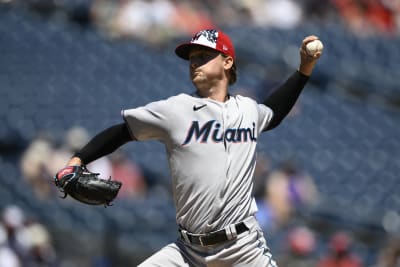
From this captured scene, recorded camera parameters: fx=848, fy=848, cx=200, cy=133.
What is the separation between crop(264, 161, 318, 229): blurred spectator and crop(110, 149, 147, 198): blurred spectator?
1480 mm

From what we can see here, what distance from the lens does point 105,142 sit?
3543mm

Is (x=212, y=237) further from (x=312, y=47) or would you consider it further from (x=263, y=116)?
(x=312, y=47)

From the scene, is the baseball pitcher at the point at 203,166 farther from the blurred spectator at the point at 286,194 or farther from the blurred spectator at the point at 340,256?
the blurred spectator at the point at 286,194

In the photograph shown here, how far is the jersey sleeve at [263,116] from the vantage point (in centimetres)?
378

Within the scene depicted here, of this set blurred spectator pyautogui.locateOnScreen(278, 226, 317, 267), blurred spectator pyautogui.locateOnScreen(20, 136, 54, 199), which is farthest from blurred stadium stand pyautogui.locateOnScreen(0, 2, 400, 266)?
blurred spectator pyautogui.locateOnScreen(278, 226, 317, 267)

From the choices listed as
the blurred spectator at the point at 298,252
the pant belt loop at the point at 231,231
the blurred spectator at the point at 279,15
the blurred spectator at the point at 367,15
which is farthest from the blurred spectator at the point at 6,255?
the blurred spectator at the point at 367,15

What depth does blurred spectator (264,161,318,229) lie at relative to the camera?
796 centimetres

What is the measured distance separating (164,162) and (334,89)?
2.54 m

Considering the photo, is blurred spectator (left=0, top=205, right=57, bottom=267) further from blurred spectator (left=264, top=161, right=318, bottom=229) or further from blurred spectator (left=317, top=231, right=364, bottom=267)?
blurred spectator (left=317, top=231, right=364, bottom=267)

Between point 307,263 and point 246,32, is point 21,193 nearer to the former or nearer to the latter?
point 307,263

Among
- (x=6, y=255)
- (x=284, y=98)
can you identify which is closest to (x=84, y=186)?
(x=284, y=98)

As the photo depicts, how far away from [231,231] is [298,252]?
3.96m

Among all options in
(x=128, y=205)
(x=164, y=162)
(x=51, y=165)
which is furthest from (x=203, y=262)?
(x=164, y=162)

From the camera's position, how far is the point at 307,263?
7367 mm
